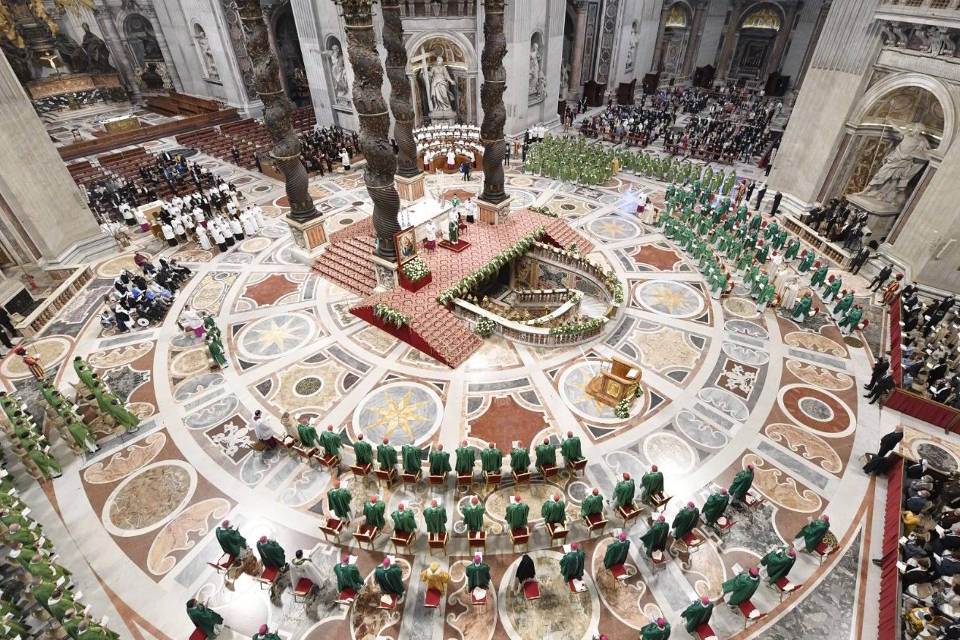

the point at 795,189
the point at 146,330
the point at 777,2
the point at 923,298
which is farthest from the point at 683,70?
the point at 146,330

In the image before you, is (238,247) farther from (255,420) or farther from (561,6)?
(561,6)

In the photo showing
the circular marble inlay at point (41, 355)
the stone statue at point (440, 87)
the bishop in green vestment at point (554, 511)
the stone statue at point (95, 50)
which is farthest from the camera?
the stone statue at point (95, 50)

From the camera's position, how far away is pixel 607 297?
54.4 ft

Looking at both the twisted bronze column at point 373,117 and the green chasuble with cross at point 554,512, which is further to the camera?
the twisted bronze column at point 373,117

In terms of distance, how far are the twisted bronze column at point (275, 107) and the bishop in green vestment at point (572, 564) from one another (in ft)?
49.9

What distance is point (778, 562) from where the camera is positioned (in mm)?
8031

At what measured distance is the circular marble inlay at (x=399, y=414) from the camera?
11.4 metres

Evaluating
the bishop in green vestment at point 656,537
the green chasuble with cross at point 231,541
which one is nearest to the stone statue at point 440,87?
the green chasuble with cross at point 231,541

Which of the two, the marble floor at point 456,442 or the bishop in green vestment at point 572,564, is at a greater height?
the bishop in green vestment at point 572,564

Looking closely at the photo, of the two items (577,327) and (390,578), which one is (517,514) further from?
(577,327)

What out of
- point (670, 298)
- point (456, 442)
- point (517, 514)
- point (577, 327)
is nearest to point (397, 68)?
point (577, 327)

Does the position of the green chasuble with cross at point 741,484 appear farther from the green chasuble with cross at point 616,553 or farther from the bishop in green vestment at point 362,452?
the bishop in green vestment at point 362,452

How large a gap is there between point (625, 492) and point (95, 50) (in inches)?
1870

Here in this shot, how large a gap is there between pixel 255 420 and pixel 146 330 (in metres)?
7.69
